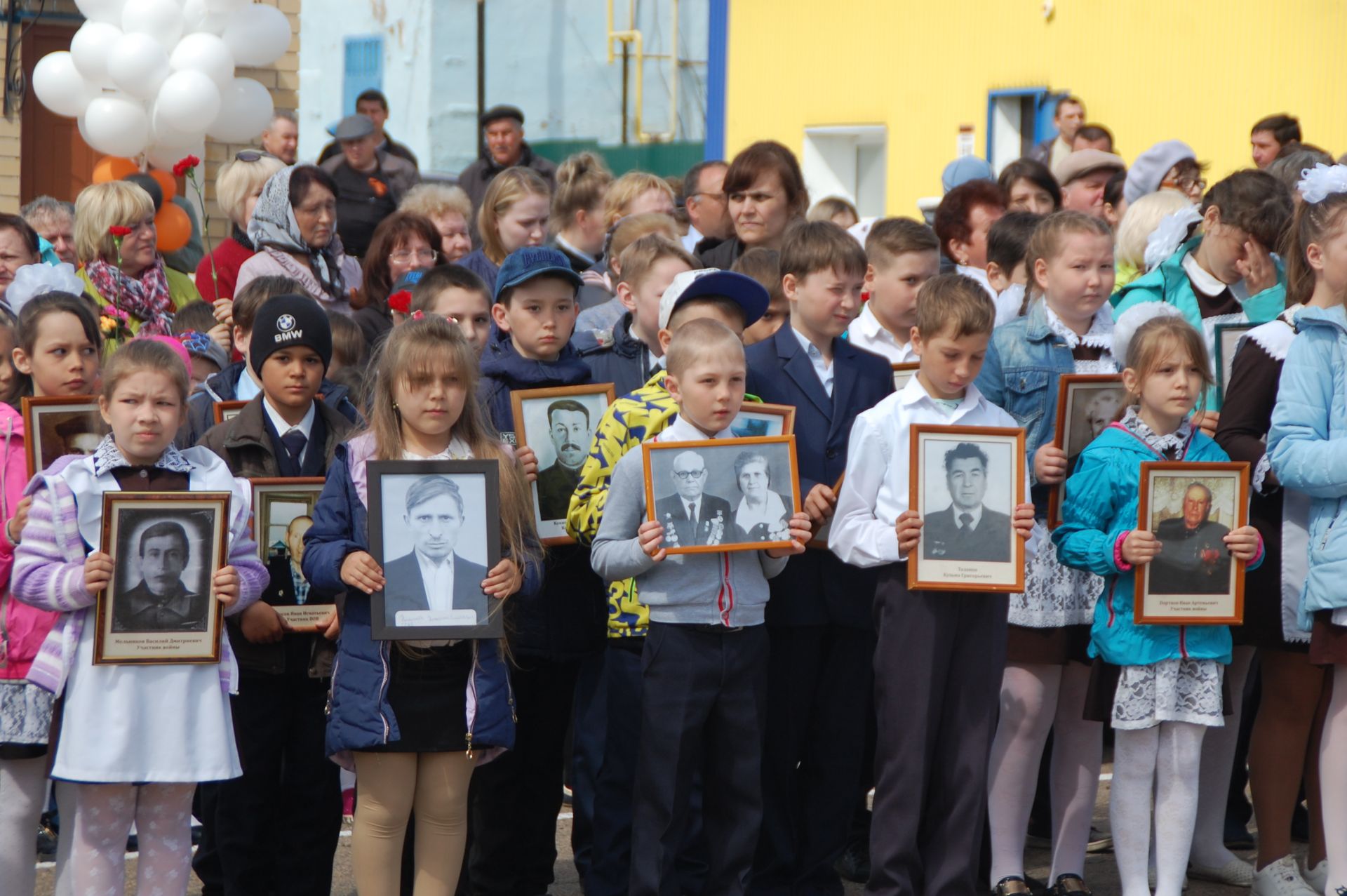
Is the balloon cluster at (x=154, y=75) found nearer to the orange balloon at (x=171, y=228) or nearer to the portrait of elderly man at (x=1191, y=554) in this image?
the orange balloon at (x=171, y=228)

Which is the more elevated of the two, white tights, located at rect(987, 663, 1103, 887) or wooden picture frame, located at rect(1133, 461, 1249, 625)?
wooden picture frame, located at rect(1133, 461, 1249, 625)

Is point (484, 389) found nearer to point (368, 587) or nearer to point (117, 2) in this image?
point (368, 587)

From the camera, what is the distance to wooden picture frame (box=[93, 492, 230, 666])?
14.2ft

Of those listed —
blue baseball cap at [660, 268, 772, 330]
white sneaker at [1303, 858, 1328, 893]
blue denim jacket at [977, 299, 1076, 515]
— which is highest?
blue baseball cap at [660, 268, 772, 330]

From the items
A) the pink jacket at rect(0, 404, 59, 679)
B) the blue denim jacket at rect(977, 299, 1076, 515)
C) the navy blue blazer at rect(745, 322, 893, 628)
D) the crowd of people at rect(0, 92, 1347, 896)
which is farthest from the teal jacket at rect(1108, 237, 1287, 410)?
the pink jacket at rect(0, 404, 59, 679)

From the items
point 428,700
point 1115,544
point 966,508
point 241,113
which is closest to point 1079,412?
point 1115,544

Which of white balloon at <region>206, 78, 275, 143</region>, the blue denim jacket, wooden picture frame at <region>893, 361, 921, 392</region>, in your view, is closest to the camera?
the blue denim jacket

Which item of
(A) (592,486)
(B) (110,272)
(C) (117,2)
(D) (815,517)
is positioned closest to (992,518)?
(D) (815,517)

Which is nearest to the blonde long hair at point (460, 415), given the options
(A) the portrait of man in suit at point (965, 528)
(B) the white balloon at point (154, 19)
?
(A) the portrait of man in suit at point (965, 528)

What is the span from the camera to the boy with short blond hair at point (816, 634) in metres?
5.13

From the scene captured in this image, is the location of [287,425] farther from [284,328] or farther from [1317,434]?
[1317,434]

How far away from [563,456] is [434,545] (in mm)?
752

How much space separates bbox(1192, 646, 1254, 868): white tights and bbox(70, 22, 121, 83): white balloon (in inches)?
321

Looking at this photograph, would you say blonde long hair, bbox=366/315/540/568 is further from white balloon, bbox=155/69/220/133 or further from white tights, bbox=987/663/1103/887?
white balloon, bbox=155/69/220/133
